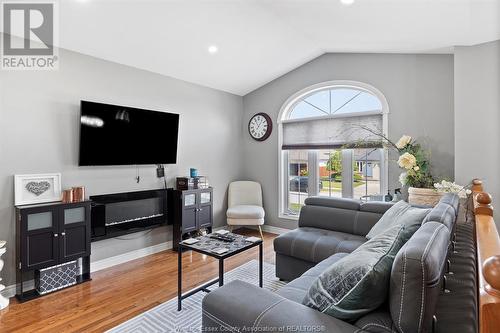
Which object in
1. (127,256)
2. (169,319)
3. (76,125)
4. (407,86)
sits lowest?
(169,319)

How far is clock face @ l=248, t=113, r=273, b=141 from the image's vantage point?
498 cm

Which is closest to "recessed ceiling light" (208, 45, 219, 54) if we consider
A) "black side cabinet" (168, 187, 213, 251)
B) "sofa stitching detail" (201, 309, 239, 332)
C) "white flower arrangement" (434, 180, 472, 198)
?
"black side cabinet" (168, 187, 213, 251)

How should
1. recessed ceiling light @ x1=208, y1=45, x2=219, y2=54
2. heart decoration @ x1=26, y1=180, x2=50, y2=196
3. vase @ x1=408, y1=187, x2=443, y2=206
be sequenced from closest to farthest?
heart decoration @ x1=26, y1=180, x2=50, y2=196 < vase @ x1=408, y1=187, x2=443, y2=206 < recessed ceiling light @ x1=208, y1=45, x2=219, y2=54

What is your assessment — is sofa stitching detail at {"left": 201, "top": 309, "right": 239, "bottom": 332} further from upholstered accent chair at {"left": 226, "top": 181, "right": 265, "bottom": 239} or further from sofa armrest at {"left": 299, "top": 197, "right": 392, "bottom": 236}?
upholstered accent chair at {"left": 226, "top": 181, "right": 265, "bottom": 239}

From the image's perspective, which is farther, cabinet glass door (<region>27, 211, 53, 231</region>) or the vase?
the vase

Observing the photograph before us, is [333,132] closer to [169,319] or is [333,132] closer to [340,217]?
[340,217]

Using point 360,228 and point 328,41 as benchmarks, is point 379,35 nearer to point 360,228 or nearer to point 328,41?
point 328,41

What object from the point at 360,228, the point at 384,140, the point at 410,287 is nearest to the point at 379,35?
the point at 384,140

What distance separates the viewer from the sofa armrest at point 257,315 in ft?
3.63

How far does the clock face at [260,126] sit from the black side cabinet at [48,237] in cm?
299

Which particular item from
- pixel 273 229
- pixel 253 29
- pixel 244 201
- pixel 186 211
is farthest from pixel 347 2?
pixel 273 229

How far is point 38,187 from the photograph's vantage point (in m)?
2.81

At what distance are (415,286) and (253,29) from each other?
127 inches

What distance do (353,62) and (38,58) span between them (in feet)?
12.8
